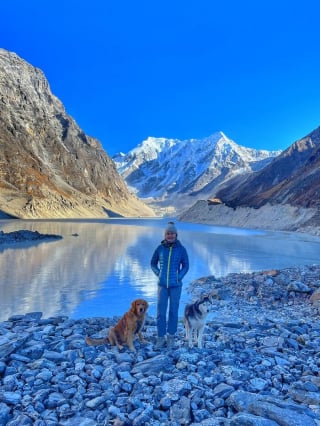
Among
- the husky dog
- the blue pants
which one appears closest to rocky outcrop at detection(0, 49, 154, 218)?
the blue pants

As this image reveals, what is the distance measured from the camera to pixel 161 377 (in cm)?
589

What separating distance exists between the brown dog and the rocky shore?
179 millimetres

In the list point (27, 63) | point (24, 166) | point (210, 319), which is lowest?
point (210, 319)

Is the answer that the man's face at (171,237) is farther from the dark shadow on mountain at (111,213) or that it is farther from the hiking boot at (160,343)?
the dark shadow on mountain at (111,213)

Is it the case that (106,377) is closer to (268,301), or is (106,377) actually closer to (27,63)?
(268,301)

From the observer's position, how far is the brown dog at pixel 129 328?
7086mm

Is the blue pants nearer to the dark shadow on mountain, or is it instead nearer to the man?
the man

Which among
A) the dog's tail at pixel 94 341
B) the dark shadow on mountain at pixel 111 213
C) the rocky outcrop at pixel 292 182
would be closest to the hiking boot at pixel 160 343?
the dog's tail at pixel 94 341

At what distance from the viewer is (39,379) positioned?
221 inches

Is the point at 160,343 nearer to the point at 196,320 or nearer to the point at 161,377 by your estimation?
the point at 196,320

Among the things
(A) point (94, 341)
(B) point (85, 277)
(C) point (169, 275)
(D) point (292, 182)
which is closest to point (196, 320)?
(C) point (169, 275)

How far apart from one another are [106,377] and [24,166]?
116 m

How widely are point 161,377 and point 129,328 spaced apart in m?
1.43

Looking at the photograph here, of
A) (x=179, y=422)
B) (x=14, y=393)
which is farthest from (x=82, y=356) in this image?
(x=179, y=422)
